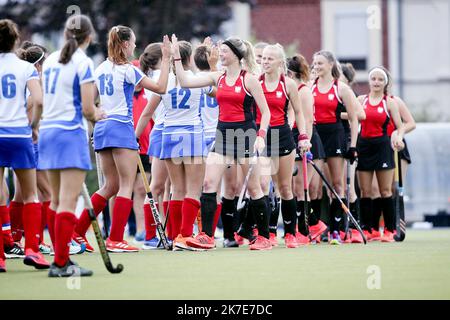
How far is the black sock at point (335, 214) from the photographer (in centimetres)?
1542

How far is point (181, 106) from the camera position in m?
13.7

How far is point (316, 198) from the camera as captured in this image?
1566 cm

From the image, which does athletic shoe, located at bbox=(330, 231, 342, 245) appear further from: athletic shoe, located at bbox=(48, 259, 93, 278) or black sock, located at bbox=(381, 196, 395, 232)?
athletic shoe, located at bbox=(48, 259, 93, 278)

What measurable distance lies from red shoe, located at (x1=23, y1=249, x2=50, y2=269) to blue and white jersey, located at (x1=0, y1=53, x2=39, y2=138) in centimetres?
103

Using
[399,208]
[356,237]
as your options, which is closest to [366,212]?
[399,208]

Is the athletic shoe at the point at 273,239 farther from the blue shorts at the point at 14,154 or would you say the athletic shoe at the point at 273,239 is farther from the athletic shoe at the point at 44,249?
the blue shorts at the point at 14,154

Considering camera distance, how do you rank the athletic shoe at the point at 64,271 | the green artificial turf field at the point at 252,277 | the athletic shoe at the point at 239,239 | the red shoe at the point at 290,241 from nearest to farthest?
the green artificial turf field at the point at 252,277 < the athletic shoe at the point at 64,271 < the red shoe at the point at 290,241 < the athletic shoe at the point at 239,239

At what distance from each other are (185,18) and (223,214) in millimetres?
18672

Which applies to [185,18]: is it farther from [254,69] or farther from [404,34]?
[254,69]

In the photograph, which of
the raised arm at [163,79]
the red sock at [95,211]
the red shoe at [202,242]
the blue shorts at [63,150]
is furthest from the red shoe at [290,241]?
the blue shorts at [63,150]

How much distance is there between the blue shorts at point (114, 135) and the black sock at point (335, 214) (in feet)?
12.2

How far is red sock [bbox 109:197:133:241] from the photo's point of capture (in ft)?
42.0

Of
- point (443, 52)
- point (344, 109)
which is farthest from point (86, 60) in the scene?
point (443, 52)

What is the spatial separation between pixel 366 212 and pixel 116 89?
15.3ft
